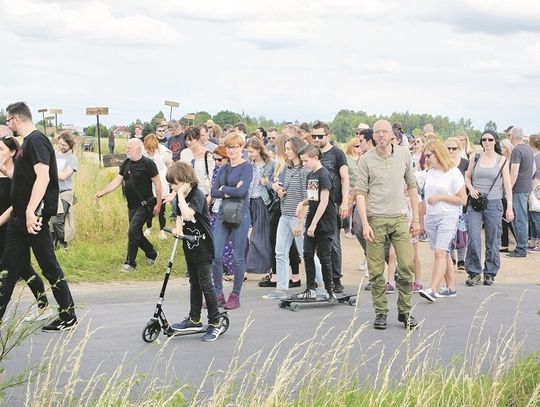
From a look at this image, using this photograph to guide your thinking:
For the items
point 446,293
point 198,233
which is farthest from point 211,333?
point 446,293

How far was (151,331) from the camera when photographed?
823 centimetres

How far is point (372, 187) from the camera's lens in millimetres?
9156

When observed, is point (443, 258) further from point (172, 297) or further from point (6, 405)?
point (6, 405)

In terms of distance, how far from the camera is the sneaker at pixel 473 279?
476 inches

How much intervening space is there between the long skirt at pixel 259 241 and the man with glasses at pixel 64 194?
10.3 ft

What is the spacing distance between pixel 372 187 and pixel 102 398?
4.25m

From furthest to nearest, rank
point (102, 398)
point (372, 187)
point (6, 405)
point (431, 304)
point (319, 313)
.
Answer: point (431, 304) → point (319, 313) → point (372, 187) → point (6, 405) → point (102, 398)

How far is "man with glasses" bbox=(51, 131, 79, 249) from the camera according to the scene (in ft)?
44.4

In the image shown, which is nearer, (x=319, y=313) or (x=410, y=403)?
(x=410, y=403)

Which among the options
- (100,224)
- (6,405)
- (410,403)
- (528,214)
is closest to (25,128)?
(6,405)

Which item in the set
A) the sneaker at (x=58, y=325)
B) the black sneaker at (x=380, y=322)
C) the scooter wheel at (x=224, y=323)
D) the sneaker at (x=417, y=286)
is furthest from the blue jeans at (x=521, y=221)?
the sneaker at (x=58, y=325)

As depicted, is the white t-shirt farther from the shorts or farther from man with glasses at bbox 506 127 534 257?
man with glasses at bbox 506 127 534 257

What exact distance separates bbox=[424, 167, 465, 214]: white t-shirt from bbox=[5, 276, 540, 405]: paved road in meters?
1.08

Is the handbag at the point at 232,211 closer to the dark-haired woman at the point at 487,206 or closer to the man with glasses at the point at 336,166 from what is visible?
the man with glasses at the point at 336,166
